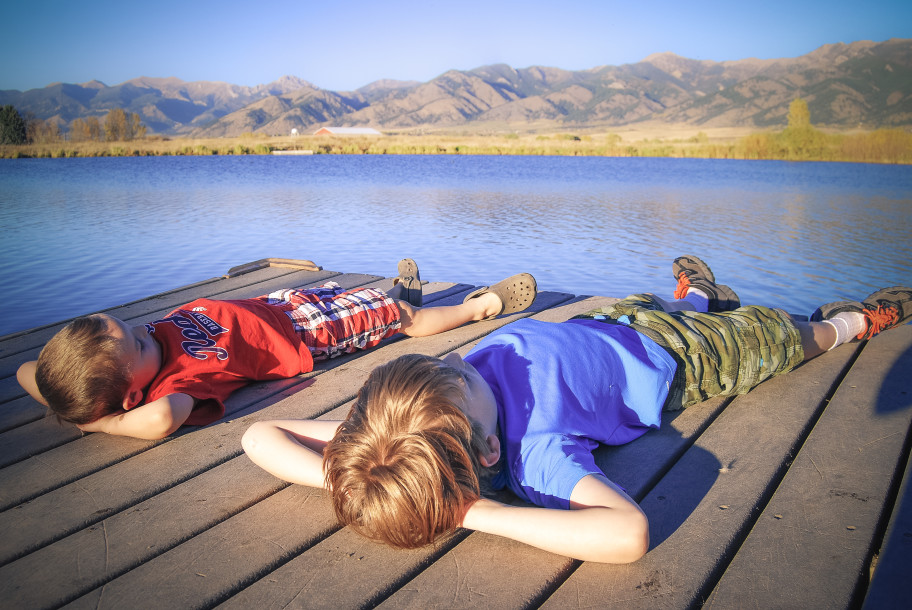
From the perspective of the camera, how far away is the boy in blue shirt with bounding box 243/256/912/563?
3.97 ft

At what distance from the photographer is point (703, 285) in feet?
10.3

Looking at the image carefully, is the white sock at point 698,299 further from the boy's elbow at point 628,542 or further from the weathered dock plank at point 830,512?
the boy's elbow at point 628,542

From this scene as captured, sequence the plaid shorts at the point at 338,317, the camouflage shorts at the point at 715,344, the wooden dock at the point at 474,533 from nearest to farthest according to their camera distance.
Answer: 1. the wooden dock at the point at 474,533
2. the camouflage shorts at the point at 715,344
3. the plaid shorts at the point at 338,317

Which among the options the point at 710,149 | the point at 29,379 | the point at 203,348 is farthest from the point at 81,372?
the point at 710,149

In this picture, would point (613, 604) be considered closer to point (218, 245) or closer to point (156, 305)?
point (156, 305)

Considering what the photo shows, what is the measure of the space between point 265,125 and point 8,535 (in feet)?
657

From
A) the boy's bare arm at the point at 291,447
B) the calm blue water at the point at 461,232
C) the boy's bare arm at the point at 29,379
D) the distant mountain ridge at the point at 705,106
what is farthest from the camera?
the distant mountain ridge at the point at 705,106

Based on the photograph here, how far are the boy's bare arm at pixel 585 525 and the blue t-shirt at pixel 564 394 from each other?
65 millimetres

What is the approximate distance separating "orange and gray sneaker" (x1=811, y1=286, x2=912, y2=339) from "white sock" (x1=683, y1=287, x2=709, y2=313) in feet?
1.80

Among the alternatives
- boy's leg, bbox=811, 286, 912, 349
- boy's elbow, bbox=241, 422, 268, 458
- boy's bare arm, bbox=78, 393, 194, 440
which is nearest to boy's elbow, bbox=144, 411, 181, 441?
boy's bare arm, bbox=78, 393, 194, 440

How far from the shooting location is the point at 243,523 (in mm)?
1561

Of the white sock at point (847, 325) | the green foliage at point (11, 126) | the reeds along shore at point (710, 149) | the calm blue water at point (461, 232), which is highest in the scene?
the green foliage at point (11, 126)

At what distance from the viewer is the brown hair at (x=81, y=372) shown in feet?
6.36

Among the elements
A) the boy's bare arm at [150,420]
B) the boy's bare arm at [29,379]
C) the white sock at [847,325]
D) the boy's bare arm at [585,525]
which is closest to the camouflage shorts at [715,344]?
the white sock at [847,325]
